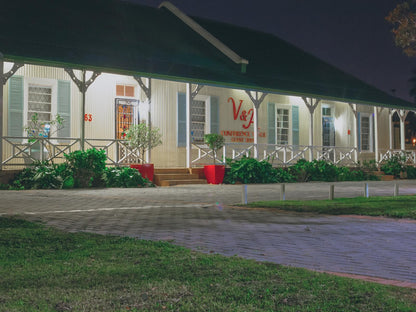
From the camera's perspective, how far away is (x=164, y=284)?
3.15 metres

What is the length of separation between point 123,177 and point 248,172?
504 centimetres

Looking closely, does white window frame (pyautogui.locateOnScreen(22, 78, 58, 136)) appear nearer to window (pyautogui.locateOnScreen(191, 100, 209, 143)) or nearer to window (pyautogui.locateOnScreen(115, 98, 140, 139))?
window (pyautogui.locateOnScreen(115, 98, 140, 139))

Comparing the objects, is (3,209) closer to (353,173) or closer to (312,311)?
(312,311)

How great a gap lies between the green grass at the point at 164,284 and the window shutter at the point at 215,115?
1531 centimetres

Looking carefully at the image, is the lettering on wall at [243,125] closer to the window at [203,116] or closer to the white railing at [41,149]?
the window at [203,116]

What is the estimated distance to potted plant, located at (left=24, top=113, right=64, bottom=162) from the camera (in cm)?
1519

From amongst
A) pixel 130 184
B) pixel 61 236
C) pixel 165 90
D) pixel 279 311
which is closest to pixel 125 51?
pixel 165 90

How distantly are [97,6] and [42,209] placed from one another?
14.7m

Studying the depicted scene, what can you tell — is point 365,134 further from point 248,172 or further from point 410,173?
point 248,172

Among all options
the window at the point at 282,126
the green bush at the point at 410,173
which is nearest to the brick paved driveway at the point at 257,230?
the window at the point at 282,126

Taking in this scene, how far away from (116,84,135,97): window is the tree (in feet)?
31.5

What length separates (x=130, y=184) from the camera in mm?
14250

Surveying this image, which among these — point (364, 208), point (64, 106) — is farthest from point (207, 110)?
point (364, 208)

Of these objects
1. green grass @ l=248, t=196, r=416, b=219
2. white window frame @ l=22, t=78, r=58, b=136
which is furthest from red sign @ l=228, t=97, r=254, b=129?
green grass @ l=248, t=196, r=416, b=219
